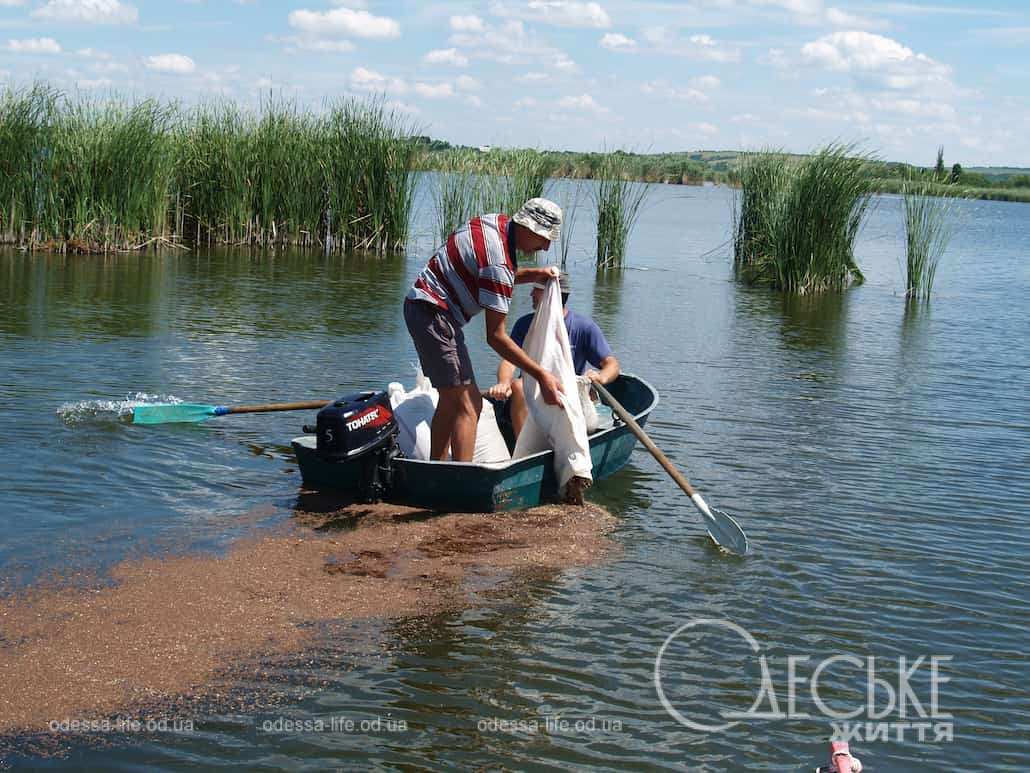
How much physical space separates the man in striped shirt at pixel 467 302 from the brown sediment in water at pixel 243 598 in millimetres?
689

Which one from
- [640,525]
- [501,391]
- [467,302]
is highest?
[467,302]

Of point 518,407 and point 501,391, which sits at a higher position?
point 501,391

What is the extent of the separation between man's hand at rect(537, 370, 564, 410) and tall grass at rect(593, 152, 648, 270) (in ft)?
48.5

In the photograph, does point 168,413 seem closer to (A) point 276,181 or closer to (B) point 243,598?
(B) point 243,598

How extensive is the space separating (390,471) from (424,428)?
1.70ft

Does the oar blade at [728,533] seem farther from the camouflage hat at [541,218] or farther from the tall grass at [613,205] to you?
the tall grass at [613,205]

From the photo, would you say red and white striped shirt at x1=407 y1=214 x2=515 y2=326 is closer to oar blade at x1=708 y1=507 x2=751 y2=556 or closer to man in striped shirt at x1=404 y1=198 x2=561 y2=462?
man in striped shirt at x1=404 y1=198 x2=561 y2=462

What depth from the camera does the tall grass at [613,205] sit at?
22.2 metres

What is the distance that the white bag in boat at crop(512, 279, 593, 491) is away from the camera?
24.0ft

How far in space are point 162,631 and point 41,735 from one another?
0.97 metres

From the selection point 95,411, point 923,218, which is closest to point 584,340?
point 95,411

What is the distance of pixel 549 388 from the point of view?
277 inches
